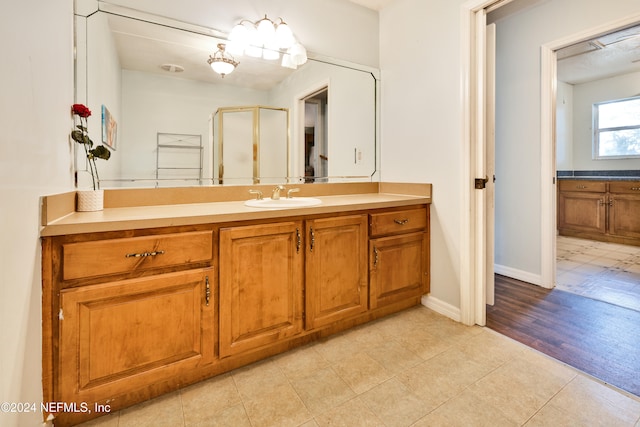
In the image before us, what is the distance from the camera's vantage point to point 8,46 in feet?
2.73

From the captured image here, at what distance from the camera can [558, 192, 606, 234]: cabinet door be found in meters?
4.36

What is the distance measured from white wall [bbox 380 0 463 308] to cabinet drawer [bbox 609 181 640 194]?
12.1 ft

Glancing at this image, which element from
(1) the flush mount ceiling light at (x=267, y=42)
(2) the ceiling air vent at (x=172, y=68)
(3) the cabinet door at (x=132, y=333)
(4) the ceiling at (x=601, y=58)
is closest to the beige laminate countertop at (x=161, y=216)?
(3) the cabinet door at (x=132, y=333)

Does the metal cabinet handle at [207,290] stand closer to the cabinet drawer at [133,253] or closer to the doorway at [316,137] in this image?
the cabinet drawer at [133,253]

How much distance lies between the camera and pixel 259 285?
5.14 feet

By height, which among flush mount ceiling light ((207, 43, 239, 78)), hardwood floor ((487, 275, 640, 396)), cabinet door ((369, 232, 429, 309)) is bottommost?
hardwood floor ((487, 275, 640, 396))

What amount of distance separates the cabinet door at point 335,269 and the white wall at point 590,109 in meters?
5.35

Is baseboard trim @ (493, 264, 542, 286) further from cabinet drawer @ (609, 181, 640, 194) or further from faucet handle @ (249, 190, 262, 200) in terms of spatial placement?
cabinet drawer @ (609, 181, 640, 194)

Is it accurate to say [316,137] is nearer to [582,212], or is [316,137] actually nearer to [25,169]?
[25,169]

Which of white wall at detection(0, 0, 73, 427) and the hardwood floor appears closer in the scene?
white wall at detection(0, 0, 73, 427)

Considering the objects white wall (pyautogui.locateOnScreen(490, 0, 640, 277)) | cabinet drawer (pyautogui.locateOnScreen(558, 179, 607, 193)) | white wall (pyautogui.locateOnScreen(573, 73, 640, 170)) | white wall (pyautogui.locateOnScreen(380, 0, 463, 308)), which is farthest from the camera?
white wall (pyautogui.locateOnScreen(573, 73, 640, 170))

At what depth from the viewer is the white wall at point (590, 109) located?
15.6 ft

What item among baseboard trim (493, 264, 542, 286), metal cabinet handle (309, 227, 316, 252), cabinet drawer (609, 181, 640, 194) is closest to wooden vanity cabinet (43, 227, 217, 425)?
metal cabinet handle (309, 227, 316, 252)

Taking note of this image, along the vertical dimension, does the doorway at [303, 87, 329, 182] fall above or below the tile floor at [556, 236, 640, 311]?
above
